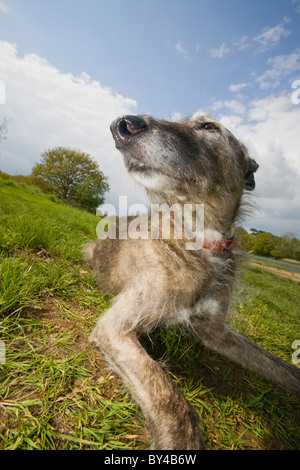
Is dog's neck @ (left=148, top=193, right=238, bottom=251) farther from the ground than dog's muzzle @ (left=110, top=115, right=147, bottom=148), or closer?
closer

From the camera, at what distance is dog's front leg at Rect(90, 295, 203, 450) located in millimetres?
1571

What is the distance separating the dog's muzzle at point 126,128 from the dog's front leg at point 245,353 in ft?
7.07

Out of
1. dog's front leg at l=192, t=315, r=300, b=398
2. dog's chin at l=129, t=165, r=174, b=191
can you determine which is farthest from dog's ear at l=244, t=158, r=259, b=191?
dog's front leg at l=192, t=315, r=300, b=398

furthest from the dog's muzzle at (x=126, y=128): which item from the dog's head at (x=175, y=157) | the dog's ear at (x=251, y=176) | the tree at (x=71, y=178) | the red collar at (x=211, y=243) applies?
the tree at (x=71, y=178)

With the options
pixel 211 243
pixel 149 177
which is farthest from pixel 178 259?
pixel 149 177

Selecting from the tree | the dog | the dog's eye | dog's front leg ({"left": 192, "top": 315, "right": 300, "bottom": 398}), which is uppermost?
the tree

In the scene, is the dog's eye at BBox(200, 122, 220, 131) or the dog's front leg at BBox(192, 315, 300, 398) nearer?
the dog's front leg at BBox(192, 315, 300, 398)

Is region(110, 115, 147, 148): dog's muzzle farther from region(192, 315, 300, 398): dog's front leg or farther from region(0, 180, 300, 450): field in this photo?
region(192, 315, 300, 398): dog's front leg

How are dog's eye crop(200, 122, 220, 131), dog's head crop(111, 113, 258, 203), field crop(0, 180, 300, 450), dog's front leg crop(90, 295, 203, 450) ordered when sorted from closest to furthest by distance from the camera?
field crop(0, 180, 300, 450), dog's front leg crop(90, 295, 203, 450), dog's head crop(111, 113, 258, 203), dog's eye crop(200, 122, 220, 131)

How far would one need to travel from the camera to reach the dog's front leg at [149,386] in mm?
1571

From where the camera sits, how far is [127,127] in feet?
7.77

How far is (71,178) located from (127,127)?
43.2 m

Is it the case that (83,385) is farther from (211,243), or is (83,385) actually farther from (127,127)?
(127,127)
